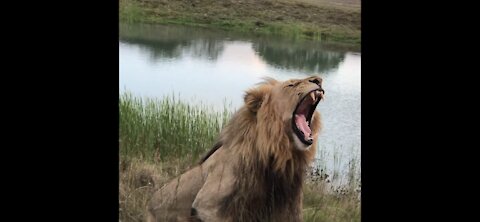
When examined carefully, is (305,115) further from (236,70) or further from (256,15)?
(256,15)

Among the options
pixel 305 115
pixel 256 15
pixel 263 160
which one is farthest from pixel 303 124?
pixel 256 15

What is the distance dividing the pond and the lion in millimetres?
77

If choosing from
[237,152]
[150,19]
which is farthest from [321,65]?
[150,19]

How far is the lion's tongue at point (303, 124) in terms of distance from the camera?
2406mm

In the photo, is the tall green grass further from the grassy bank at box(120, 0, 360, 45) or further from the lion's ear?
the grassy bank at box(120, 0, 360, 45)

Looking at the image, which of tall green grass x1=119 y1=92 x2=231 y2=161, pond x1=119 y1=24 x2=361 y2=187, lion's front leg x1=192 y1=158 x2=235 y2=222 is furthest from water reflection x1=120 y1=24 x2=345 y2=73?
lion's front leg x1=192 y1=158 x2=235 y2=222

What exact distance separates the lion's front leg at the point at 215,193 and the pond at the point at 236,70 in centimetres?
24

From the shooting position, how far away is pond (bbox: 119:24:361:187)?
2.55m

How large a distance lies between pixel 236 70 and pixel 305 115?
343mm

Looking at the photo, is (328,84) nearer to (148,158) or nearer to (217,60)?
(217,60)

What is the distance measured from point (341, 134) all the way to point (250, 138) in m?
0.36

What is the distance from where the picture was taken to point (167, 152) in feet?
8.55

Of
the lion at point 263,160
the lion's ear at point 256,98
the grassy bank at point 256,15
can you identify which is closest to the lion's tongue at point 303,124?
the lion at point 263,160

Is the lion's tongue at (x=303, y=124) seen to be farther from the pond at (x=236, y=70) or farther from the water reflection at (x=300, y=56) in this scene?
the water reflection at (x=300, y=56)
